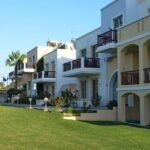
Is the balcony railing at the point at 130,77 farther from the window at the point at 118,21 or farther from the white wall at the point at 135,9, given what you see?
the window at the point at 118,21

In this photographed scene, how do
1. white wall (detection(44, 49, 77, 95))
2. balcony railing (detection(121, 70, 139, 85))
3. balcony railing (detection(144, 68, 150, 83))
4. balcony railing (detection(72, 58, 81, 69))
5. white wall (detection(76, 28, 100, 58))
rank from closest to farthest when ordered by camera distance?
balcony railing (detection(144, 68, 150, 83))
balcony railing (detection(121, 70, 139, 85))
balcony railing (detection(72, 58, 81, 69))
white wall (detection(76, 28, 100, 58))
white wall (detection(44, 49, 77, 95))

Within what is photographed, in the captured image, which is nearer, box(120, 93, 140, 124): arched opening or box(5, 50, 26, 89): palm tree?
box(120, 93, 140, 124): arched opening

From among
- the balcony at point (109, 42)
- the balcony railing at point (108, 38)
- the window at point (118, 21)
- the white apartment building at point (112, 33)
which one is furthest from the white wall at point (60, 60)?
the balcony at point (109, 42)

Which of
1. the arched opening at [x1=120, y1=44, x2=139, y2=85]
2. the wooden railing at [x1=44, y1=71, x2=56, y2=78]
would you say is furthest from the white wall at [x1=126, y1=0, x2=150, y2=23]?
the wooden railing at [x1=44, y1=71, x2=56, y2=78]

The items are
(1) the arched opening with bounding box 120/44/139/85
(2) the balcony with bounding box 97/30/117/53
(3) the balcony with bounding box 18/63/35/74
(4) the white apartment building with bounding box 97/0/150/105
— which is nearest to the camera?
(1) the arched opening with bounding box 120/44/139/85

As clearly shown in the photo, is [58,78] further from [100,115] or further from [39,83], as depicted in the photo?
[100,115]

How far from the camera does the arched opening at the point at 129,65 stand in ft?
76.8

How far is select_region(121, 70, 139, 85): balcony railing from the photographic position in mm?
23191

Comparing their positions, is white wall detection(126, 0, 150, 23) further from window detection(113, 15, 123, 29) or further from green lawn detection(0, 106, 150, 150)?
green lawn detection(0, 106, 150, 150)

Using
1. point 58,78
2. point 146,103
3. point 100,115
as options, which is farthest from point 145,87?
point 58,78

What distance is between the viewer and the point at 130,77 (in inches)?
934

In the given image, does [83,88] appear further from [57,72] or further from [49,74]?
[49,74]

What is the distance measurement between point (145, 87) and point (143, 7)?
7.37 metres

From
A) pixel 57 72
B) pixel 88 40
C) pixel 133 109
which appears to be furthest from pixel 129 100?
pixel 57 72
